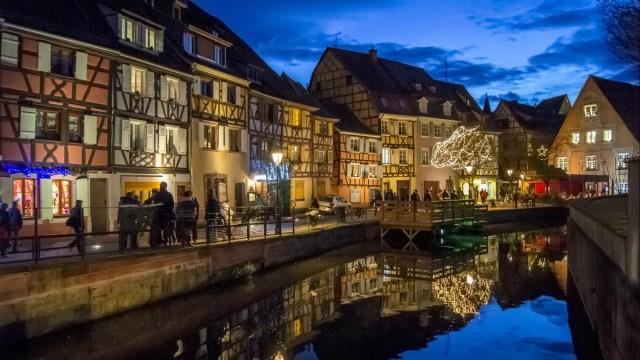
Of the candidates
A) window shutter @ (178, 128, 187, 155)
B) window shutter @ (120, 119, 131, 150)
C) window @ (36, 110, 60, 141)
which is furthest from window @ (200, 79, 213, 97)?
A: window @ (36, 110, 60, 141)

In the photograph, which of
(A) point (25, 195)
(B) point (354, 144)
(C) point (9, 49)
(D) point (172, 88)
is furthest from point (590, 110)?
(C) point (9, 49)

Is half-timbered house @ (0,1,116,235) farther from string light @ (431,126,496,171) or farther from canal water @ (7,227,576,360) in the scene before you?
string light @ (431,126,496,171)

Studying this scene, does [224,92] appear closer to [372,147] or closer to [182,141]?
[182,141]

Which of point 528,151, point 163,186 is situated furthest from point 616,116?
point 163,186

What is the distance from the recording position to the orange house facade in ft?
65.6

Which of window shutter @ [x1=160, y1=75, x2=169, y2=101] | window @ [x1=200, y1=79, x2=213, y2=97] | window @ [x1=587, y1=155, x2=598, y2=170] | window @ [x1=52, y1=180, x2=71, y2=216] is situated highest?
window @ [x1=200, y1=79, x2=213, y2=97]

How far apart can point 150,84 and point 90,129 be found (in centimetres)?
439

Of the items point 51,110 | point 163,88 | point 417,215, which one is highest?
point 163,88

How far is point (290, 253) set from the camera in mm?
24406

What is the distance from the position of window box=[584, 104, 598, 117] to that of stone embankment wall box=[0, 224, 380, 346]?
2026 inches

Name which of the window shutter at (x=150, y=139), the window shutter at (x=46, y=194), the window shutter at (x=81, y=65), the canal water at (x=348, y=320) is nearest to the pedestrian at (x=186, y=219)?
the canal water at (x=348, y=320)

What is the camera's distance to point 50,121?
21812 mm

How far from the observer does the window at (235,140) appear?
110ft

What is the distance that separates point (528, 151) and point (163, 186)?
5354cm
